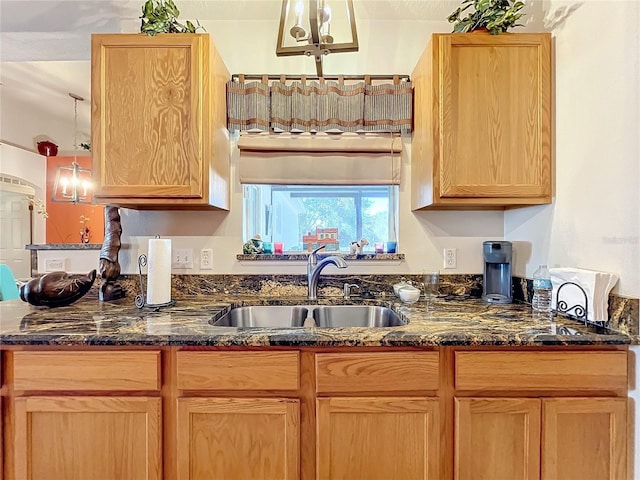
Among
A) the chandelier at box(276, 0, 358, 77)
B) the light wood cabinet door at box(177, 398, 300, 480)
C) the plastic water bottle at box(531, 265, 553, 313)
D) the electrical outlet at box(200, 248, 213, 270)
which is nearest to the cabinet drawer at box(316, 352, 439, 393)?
the light wood cabinet door at box(177, 398, 300, 480)

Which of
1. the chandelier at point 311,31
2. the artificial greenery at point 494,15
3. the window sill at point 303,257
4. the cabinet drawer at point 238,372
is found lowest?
the cabinet drawer at point 238,372

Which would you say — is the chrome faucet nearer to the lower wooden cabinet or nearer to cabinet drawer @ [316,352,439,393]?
cabinet drawer @ [316,352,439,393]

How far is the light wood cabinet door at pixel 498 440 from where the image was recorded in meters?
1.18

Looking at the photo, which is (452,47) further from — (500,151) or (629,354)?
(629,354)

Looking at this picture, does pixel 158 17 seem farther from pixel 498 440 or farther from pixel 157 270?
pixel 498 440

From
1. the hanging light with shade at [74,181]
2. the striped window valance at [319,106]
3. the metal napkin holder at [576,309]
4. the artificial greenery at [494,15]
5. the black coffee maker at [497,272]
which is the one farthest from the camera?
the hanging light with shade at [74,181]

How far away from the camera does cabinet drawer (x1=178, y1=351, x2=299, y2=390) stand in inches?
46.4

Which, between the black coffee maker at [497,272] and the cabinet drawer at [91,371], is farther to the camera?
the black coffee maker at [497,272]

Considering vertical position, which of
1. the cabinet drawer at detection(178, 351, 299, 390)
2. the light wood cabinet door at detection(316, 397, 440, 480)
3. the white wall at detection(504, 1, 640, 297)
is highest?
the white wall at detection(504, 1, 640, 297)

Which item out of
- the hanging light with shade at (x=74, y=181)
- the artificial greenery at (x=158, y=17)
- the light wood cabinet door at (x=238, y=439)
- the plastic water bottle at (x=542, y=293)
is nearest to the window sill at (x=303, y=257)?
the plastic water bottle at (x=542, y=293)

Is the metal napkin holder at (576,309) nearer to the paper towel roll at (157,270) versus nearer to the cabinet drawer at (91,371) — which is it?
the cabinet drawer at (91,371)

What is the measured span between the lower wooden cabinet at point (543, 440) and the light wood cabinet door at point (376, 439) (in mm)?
113

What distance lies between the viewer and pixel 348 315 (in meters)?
1.79

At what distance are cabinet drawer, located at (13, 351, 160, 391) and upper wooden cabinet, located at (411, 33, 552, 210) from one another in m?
1.41
